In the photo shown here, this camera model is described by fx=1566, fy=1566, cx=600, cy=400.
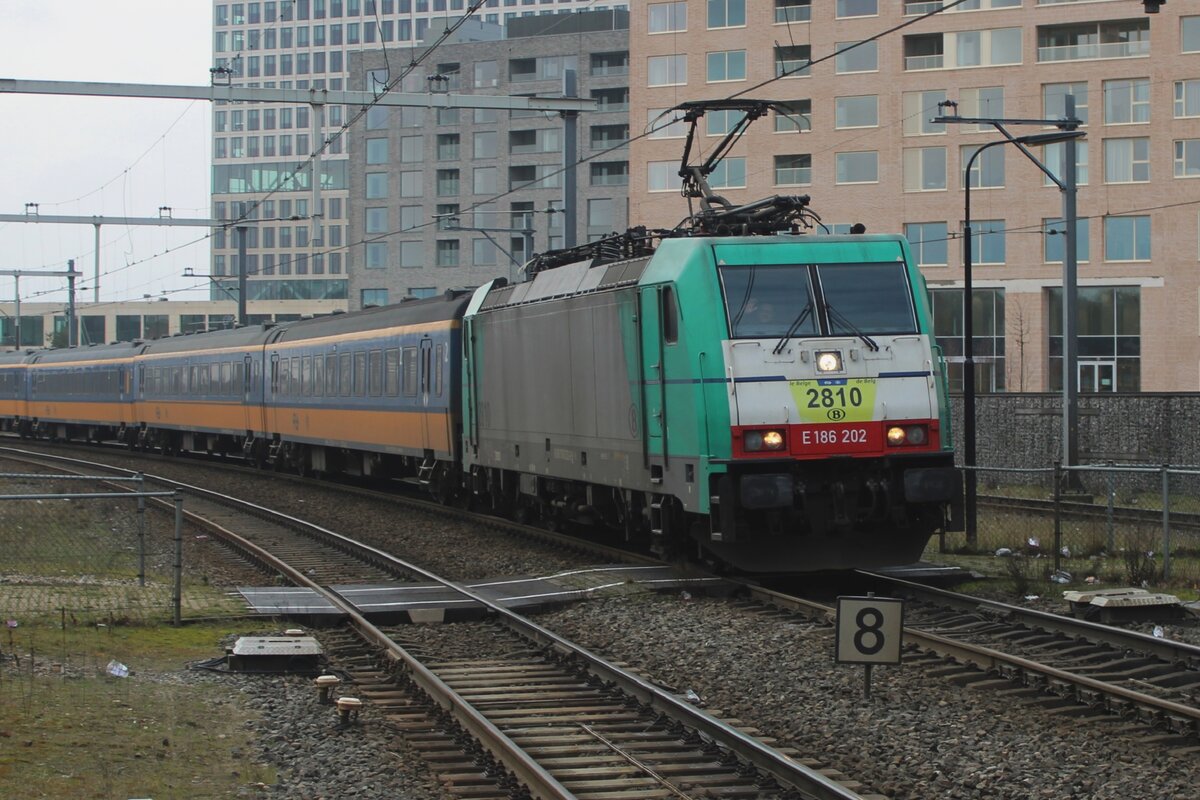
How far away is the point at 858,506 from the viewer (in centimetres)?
1399

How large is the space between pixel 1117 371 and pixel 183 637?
5218cm

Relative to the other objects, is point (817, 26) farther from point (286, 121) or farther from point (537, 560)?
point (286, 121)

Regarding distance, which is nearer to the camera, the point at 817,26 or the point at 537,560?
the point at 537,560

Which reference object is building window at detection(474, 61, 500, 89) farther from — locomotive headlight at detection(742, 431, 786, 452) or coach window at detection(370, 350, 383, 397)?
locomotive headlight at detection(742, 431, 786, 452)

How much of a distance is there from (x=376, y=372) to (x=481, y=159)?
2766 inches

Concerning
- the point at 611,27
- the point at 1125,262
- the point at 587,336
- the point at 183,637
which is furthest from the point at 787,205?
the point at 611,27

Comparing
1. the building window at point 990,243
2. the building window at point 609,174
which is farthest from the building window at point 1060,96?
the building window at point 609,174

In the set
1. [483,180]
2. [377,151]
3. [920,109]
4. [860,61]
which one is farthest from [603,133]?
[920,109]

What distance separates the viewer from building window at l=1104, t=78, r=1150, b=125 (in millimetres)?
59094

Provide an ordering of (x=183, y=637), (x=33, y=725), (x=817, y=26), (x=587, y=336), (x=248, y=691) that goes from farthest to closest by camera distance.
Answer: (x=817, y=26), (x=587, y=336), (x=183, y=637), (x=248, y=691), (x=33, y=725)

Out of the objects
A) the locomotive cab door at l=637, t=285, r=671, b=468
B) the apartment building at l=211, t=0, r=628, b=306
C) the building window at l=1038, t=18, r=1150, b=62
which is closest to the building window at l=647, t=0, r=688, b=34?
the building window at l=1038, t=18, r=1150, b=62

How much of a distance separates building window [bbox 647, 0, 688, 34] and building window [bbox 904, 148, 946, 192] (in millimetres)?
11470

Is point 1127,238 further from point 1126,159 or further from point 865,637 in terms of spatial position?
point 865,637

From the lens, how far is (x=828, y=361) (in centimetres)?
1392
